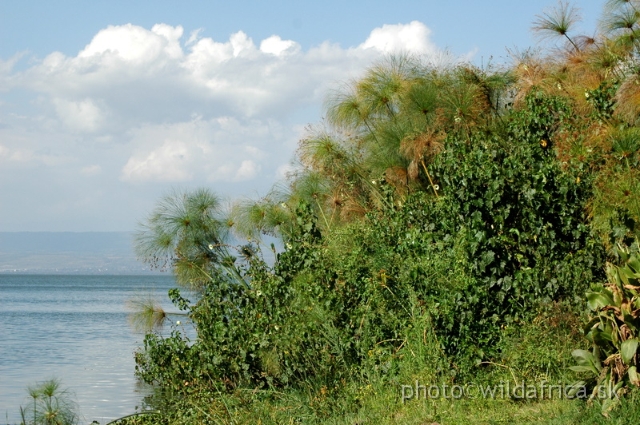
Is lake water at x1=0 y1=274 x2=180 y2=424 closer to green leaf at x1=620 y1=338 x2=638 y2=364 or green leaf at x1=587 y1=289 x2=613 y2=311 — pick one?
green leaf at x1=587 y1=289 x2=613 y2=311

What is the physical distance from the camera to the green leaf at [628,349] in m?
5.97

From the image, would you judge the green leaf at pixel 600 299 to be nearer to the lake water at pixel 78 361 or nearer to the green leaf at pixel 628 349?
the green leaf at pixel 628 349

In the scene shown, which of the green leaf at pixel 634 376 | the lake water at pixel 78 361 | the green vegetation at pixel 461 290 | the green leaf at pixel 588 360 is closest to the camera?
the green leaf at pixel 634 376

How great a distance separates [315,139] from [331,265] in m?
3.62

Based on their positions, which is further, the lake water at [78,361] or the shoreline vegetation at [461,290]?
the lake water at [78,361]

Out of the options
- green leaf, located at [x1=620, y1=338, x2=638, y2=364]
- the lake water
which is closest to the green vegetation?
green leaf, located at [x1=620, y1=338, x2=638, y2=364]

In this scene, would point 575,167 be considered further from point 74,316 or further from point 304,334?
point 74,316

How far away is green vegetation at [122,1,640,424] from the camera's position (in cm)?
671

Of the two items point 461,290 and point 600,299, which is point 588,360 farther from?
point 461,290

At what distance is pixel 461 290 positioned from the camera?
780cm

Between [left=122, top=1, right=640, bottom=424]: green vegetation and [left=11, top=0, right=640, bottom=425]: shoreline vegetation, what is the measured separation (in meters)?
0.02

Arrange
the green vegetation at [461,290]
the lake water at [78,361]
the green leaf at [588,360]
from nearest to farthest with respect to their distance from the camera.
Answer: the green leaf at [588,360] < the green vegetation at [461,290] < the lake water at [78,361]

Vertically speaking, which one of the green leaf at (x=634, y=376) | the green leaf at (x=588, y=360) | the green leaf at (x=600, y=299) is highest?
the green leaf at (x=600, y=299)

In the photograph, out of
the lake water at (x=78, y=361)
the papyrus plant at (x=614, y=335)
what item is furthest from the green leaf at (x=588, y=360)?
the lake water at (x=78, y=361)
